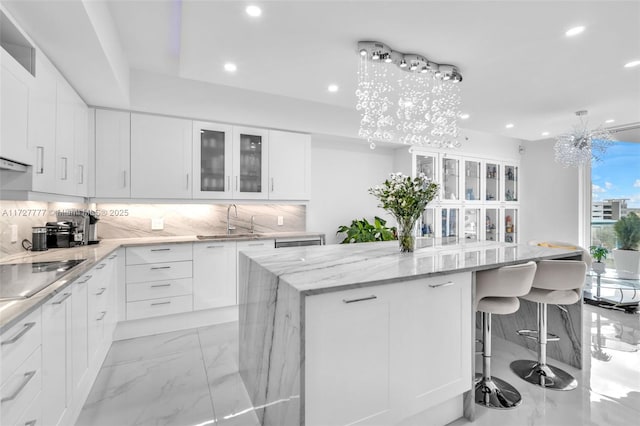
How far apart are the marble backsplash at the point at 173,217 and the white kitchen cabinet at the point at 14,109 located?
95cm

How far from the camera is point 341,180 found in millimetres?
4953

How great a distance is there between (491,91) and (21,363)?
14.4 feet

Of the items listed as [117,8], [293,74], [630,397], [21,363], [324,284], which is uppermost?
[117,8]

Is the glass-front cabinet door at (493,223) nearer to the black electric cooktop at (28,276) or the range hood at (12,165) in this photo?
the black electric cooktop at (28,276)

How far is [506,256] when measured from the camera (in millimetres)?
2244

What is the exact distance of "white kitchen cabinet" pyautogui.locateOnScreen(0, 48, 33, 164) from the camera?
1666mm

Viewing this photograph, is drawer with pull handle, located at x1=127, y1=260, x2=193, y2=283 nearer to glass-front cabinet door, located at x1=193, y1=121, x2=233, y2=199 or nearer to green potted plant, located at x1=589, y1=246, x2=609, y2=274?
glass-front cabinet door, located at x1=193, y1=121, x2=233, y2=199

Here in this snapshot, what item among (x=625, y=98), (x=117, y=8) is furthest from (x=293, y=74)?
(x=625, y=98)

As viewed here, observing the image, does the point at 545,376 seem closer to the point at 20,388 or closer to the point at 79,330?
the point at 20,388

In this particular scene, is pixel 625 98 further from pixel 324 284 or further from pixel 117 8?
pixel 117 8

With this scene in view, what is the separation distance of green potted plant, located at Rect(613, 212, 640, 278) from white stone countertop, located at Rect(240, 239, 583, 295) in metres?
2.93

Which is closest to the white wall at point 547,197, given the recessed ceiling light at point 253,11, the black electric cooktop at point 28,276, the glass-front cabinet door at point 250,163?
the glass-front cabinet door at point 250,163

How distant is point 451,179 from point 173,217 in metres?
4.60

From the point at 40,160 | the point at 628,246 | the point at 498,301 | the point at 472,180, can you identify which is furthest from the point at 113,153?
the point at 628,246
